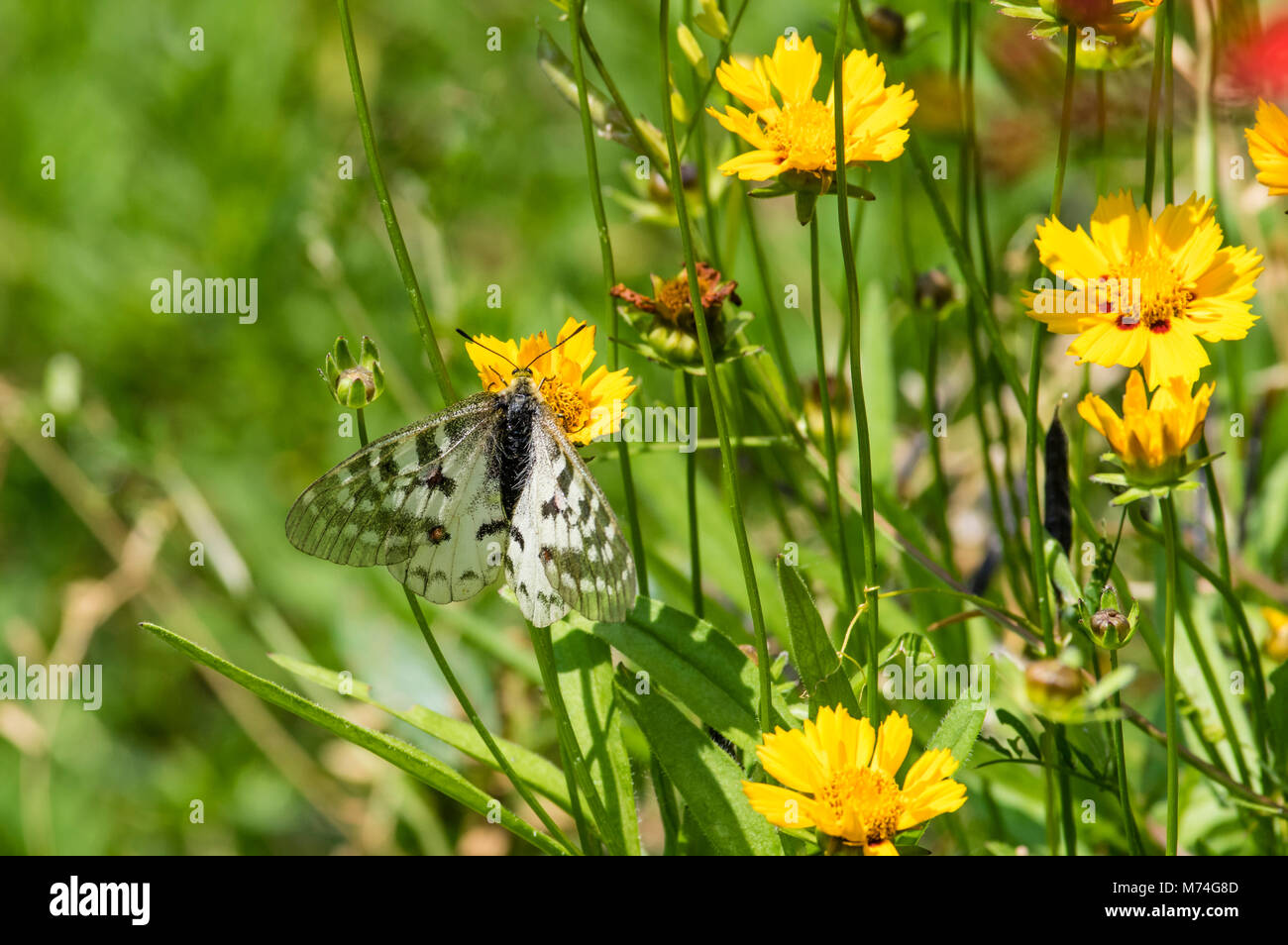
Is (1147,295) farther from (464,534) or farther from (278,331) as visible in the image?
(278,331)

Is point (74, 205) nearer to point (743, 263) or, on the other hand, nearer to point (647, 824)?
point (743, 263)

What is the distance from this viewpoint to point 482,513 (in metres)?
0.81

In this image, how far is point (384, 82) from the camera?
7.04 ft

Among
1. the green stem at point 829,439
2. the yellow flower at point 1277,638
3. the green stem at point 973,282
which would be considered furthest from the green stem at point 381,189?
the yellow flower at point 1277,638

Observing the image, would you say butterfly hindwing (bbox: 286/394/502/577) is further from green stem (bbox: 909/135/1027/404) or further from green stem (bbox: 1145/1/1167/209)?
green stem (bbox: 1145/1/1167/209)

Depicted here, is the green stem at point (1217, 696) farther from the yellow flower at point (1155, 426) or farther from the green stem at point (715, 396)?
the green stem at point (715, 396)

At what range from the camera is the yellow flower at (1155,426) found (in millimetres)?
649

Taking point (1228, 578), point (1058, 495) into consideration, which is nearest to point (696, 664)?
point (1058, 495)

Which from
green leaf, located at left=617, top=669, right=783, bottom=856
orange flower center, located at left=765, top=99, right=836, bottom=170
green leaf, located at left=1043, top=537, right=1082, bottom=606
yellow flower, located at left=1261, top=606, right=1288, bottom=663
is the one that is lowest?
green leaf, located at left=617, top=669, right=783, bottom=856

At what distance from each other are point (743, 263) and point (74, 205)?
41.8 inches

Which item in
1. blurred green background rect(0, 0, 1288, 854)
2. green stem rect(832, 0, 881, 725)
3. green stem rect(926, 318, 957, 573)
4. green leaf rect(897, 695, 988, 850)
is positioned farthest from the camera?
blurred green background rect(0, 0, 1288, 854)

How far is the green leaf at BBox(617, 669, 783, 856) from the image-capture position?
76 centimetres

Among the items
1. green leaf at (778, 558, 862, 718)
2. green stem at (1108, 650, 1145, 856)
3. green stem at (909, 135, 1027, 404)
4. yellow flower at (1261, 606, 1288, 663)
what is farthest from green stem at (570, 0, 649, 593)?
yellow flower at (1261, 606, 1288, 663)

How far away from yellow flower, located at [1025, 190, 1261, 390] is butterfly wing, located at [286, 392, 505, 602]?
15.3 inches
